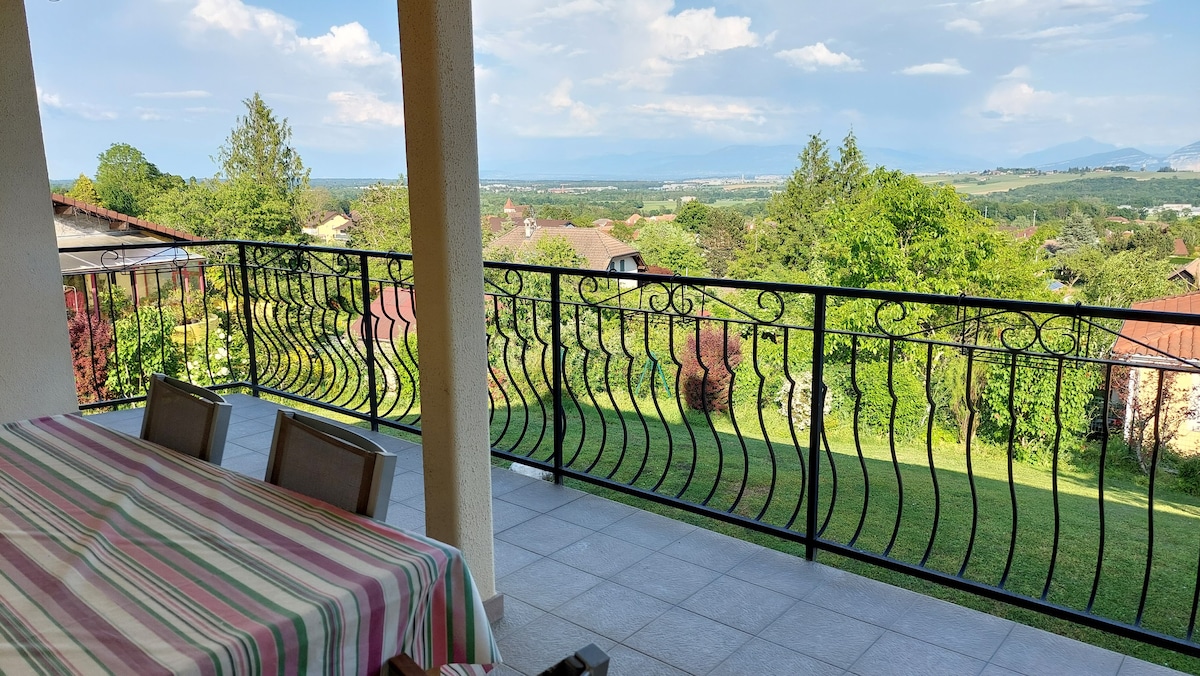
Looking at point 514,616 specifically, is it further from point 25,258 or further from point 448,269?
point 25,258

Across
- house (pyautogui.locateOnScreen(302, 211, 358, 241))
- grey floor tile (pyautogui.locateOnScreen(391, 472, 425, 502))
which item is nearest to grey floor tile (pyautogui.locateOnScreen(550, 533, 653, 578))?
grey floor tile (pyautogui.locateOnScreen(391, 472, 425, 502))

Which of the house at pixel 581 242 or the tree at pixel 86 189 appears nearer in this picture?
the tree at pixel 86 189

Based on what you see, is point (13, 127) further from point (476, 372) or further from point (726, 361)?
point (726, 361)

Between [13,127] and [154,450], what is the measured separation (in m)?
2.21

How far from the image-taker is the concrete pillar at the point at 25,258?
124 inches

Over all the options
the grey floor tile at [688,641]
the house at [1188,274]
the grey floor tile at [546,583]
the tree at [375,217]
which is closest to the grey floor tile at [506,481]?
the grey floor tile at [546,583]

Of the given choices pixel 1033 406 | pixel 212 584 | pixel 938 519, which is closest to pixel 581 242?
pixel 1033 406

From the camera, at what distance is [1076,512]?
8039mm

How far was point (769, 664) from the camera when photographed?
2.13 meters

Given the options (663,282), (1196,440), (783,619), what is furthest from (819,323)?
(1196,440)

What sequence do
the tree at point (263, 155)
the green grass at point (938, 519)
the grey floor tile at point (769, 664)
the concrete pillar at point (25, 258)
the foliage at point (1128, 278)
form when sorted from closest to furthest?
the grey floor tile at point (769, 664), the green grass at point (938, 519), the concrete pillar at point (25, 258), the foliage at point (1128, 278), the tree at point (263, 155)

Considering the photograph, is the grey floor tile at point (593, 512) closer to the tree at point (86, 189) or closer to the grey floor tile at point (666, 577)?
the grey floor tile at point (666, 577)

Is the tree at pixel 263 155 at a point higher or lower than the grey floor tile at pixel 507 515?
higher

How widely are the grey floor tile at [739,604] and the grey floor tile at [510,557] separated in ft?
1.99
